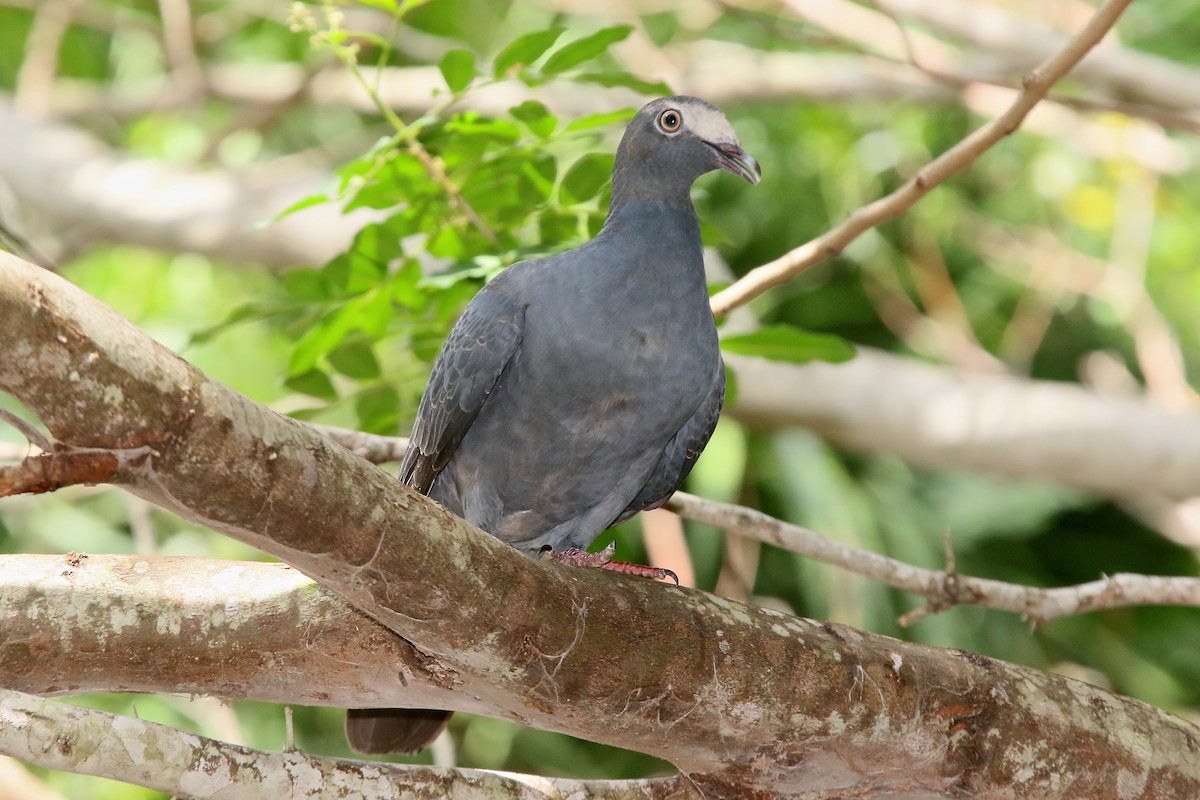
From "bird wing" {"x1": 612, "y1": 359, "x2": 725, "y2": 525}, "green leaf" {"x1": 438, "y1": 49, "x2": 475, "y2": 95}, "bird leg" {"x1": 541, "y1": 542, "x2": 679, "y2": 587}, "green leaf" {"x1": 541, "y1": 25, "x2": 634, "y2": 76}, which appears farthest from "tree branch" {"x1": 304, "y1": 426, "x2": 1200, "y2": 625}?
"green leaf" {"x1": 541, "y1": 25, "x2": 634, "y2": 76}

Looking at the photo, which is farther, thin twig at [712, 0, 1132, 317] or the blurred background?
the blurred background

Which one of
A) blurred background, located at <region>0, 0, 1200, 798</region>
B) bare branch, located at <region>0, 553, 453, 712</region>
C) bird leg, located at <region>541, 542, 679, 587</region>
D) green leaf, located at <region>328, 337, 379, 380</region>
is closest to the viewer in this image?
bare branch, located at <region>0, 553, 453, 712</region>

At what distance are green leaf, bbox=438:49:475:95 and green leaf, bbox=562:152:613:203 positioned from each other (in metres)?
0.56

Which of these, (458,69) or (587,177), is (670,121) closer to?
(587,177)

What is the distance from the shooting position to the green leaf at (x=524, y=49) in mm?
3229

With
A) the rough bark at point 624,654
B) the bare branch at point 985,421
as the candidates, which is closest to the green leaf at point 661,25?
the bare branch at point 985,421

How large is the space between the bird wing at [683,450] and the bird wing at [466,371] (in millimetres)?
555

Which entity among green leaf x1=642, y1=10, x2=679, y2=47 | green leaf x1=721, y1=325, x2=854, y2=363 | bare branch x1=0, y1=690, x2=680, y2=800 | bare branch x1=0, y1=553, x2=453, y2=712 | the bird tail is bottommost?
the bird tail

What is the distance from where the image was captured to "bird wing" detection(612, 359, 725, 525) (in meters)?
3.54

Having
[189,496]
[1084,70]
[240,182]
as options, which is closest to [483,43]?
[240,182]

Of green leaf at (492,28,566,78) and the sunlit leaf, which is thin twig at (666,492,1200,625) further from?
green leaf at (492,28,566,78)

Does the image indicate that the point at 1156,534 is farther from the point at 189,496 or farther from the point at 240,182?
the point at 189,496

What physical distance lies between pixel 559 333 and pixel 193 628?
3.78 feet

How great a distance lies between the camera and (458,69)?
3.24 m
